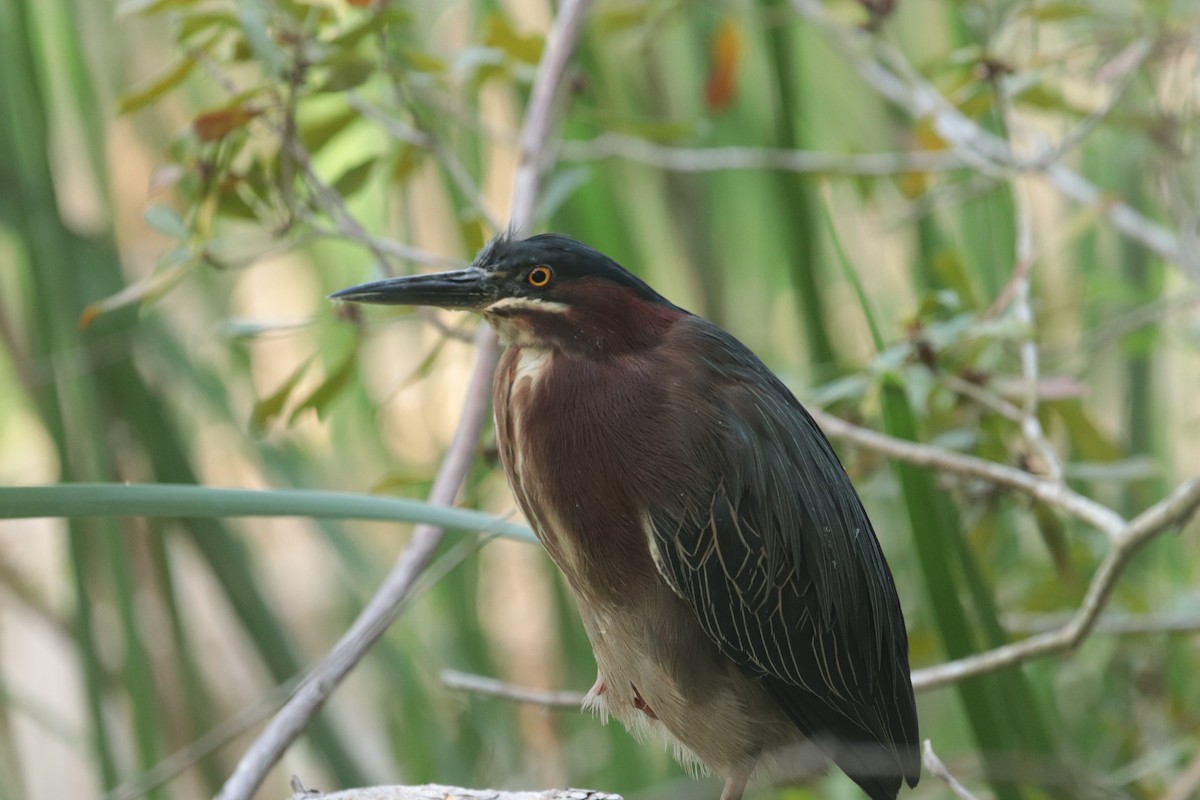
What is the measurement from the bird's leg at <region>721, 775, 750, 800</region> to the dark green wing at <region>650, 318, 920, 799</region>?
101mm

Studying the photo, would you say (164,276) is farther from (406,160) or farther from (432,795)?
(432,795)

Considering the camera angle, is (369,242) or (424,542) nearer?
(424,542)

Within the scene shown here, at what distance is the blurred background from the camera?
1663 millimetres

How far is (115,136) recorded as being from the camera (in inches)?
145

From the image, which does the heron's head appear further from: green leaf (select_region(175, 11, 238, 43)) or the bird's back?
green leaf (select_region(175, 11, 238, 43))

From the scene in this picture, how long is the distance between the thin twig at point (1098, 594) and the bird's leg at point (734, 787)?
28cm

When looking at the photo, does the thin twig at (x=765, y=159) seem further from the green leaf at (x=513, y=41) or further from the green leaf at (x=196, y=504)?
the green leaf at (x=196, y=504)

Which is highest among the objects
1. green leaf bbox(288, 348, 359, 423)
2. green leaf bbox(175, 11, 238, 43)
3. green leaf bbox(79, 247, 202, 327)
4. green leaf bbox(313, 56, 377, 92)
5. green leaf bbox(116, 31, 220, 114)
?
green leaf bbox(175, 11, 238, 43)

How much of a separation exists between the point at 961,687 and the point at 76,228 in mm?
1650

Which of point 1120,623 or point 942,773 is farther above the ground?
point 942,773

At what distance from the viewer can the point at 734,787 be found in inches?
58.5

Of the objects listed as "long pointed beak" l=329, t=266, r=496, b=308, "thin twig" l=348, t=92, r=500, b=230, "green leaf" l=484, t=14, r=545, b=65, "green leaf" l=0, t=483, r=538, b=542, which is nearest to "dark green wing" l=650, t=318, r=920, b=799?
"long pointed beak" l=329, t=266, r=496, b=308

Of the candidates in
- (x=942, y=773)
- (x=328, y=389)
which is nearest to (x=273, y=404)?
(x=328, y=389)

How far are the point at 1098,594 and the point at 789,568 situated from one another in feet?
1.22
